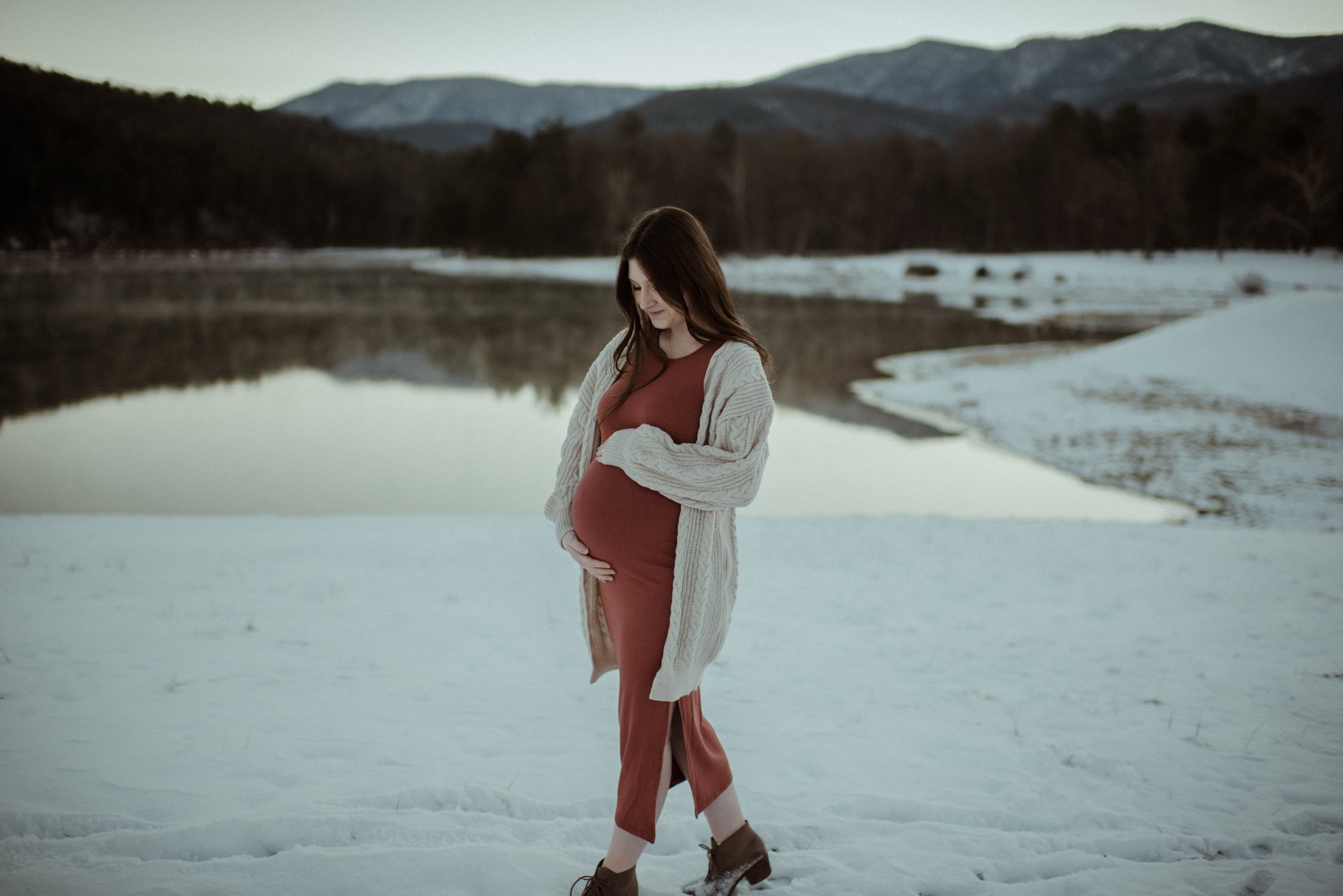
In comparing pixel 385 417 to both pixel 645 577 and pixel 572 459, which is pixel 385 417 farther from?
pixel 645 577

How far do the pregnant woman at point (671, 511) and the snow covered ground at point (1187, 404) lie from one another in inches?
312

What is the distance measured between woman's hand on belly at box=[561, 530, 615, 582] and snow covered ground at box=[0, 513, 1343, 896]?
0.96 m

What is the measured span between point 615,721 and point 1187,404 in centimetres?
1342

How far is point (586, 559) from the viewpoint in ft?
8.12

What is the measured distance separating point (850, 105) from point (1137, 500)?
617ft

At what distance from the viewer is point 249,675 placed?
4094mm

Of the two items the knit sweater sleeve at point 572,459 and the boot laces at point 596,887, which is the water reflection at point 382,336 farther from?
the boot laces at point 596,887

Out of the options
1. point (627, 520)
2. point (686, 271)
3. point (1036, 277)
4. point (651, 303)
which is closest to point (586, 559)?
point (627, 520)

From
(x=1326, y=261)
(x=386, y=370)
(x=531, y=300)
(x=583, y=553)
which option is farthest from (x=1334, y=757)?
(x=1326, y=261)

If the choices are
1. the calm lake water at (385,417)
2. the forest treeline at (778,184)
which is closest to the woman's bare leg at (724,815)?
the calm lake water at (385,417)

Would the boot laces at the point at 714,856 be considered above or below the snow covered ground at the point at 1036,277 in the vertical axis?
below

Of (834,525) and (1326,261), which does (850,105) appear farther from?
(834,525)

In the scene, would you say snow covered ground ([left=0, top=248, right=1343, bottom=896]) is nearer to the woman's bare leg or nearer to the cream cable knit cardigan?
the woman's bare leg

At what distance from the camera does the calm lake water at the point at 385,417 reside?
940 cm
